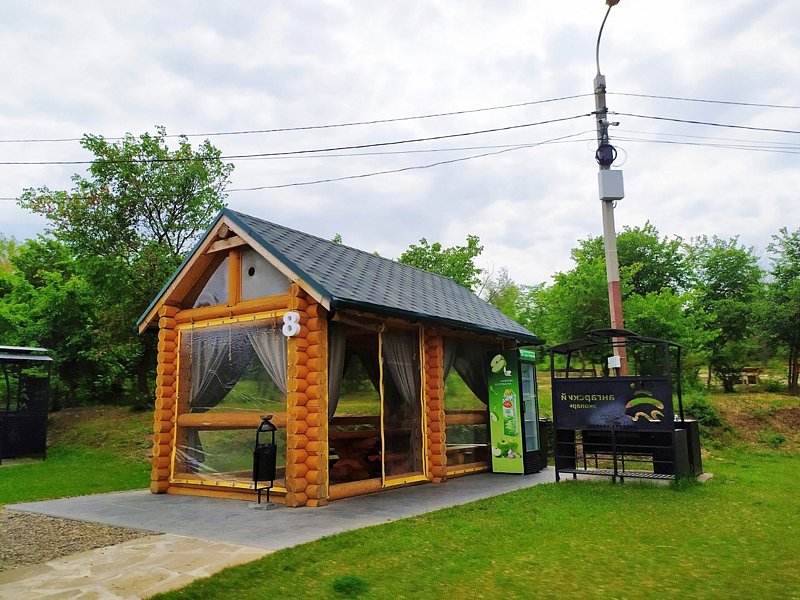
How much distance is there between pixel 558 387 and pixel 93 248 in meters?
14.1

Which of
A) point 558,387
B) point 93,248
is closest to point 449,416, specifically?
point 558,387

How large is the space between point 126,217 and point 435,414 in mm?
12507

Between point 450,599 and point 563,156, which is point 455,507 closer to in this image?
point 450,599

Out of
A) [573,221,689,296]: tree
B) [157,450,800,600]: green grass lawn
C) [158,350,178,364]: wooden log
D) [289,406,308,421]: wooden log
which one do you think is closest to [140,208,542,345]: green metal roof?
[158,350,178,364]: wooden log

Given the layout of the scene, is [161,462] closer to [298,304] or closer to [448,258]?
[298,304]

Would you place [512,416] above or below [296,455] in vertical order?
above

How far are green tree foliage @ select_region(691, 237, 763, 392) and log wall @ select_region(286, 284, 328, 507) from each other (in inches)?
751

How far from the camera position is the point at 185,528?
21.4 ft

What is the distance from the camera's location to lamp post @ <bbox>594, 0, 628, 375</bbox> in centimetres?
998

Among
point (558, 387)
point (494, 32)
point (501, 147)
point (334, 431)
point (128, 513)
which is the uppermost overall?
point (494, 32)

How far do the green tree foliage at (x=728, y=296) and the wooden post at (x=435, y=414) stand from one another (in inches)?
644

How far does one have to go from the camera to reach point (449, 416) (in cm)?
1048

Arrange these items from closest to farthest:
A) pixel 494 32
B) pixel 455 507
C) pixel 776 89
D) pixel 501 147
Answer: pixel 455 507, pixel 494 32, pixel 776 89, pixel 501 147

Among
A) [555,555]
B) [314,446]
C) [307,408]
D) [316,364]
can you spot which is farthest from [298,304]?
[555,555]
